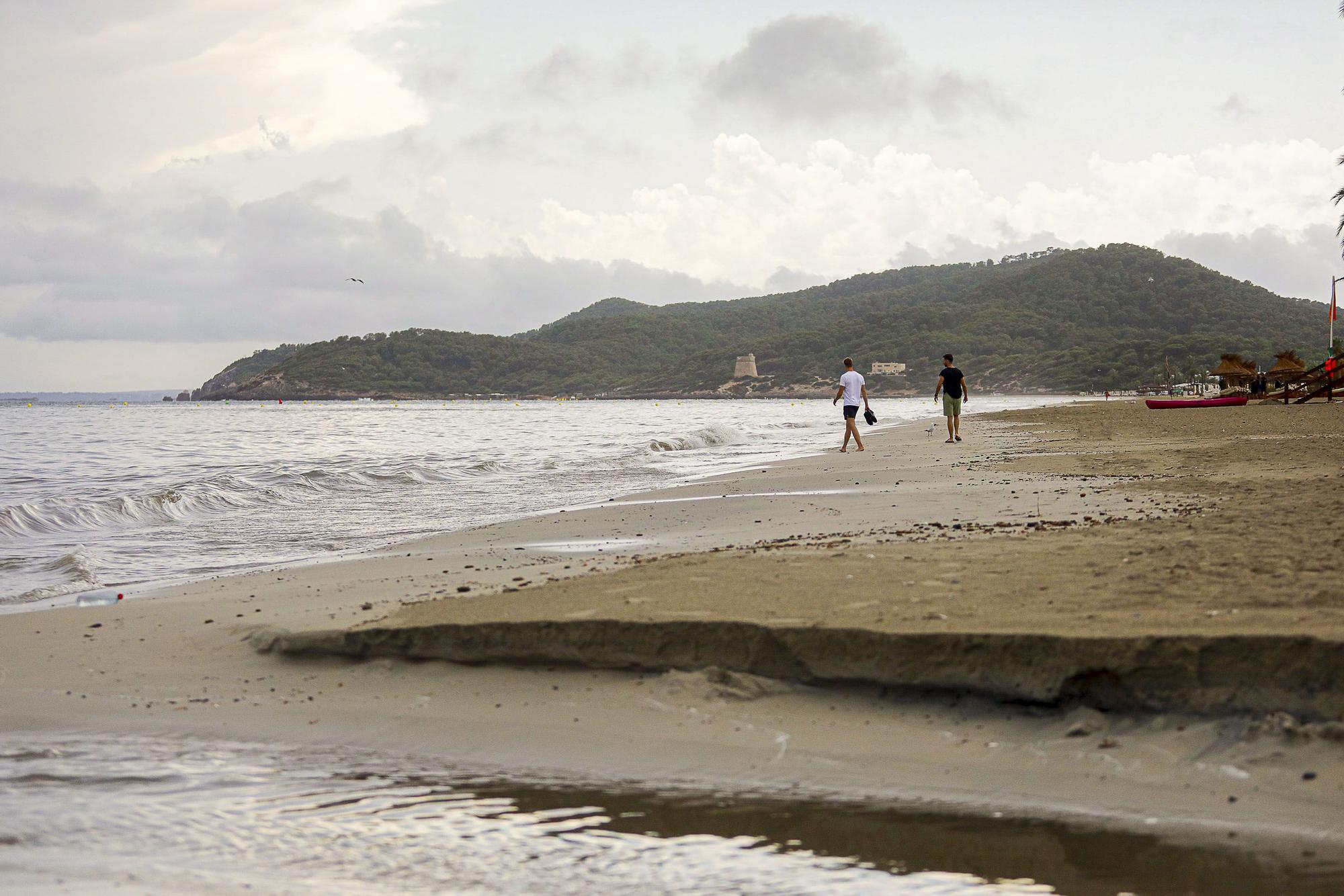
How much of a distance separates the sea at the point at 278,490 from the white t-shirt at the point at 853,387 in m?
1.97

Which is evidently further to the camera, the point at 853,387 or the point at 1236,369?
the point at 1236,369

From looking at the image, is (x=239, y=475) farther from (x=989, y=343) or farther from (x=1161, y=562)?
(x=989, y=343)

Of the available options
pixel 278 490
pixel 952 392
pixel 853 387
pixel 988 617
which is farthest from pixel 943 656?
pixel 952 392

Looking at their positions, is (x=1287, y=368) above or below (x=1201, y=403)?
above

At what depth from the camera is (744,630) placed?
4398 millimetres

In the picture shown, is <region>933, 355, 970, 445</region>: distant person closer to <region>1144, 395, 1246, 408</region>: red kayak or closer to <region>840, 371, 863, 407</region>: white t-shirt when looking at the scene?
<region>840, 371, 863, 407</region>: white t-shirt

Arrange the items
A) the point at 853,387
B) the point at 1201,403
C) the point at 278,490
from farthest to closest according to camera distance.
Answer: the point at 1201,403
the point at 853,387
the point at 278,490

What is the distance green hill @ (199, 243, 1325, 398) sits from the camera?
4333 inches

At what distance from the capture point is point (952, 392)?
21.5 meters

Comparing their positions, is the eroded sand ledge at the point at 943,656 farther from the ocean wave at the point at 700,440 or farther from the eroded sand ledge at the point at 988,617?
the ocean wave at the point at 700,440

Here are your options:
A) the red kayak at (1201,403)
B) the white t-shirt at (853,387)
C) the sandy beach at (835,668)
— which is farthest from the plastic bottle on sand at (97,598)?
the red kayak at (1201,403)

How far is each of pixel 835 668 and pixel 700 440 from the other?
27017 mm

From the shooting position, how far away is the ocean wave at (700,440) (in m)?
27.6

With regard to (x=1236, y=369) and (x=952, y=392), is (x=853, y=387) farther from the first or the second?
(x=1236, y=369)
